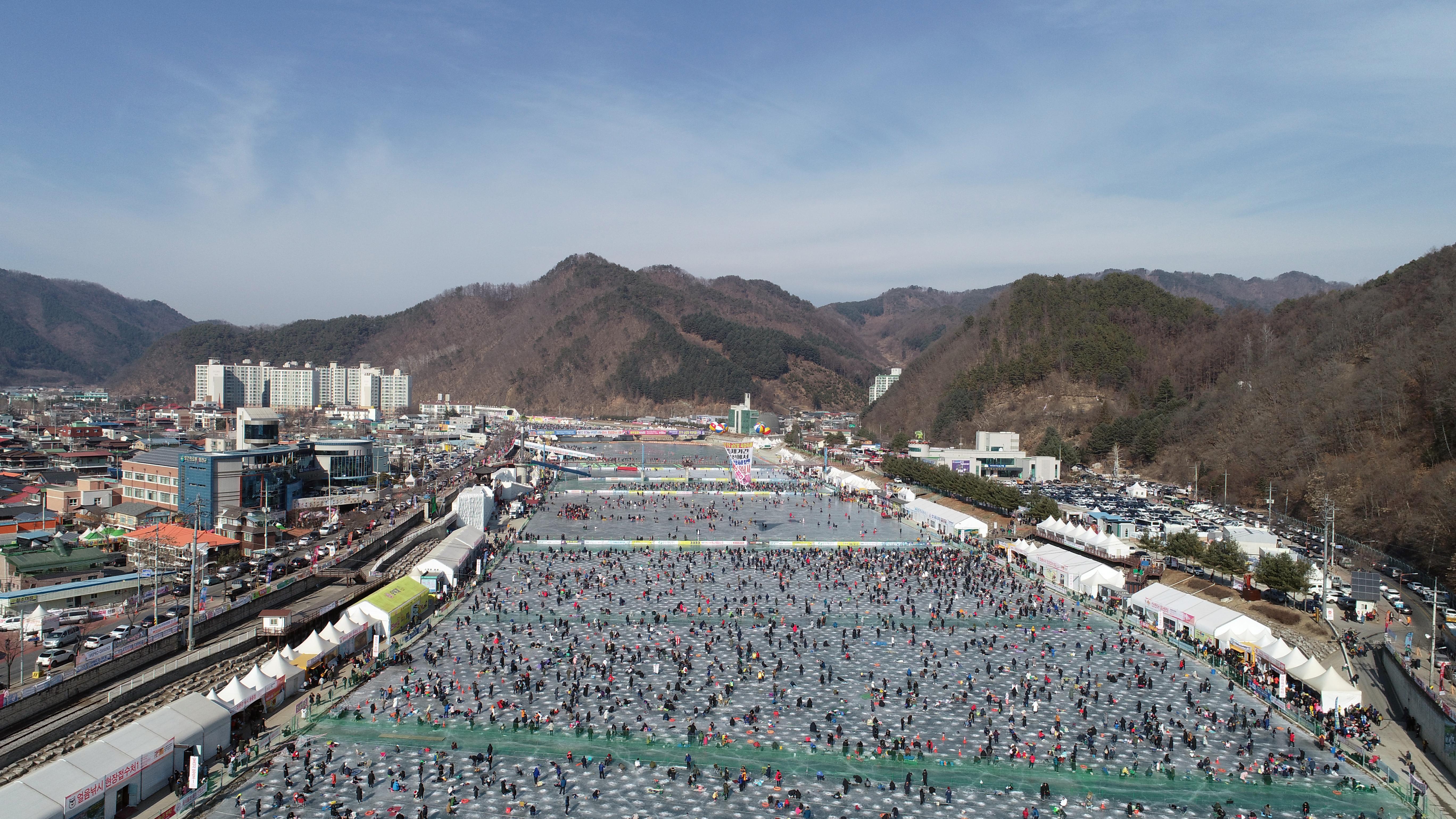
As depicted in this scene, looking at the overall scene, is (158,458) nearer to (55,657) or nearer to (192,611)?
(55,657)

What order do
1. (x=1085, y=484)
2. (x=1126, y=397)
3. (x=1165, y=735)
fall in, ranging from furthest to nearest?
(x=1126, y=397) → (x=1085, y=484) → (x=1165, y=735)

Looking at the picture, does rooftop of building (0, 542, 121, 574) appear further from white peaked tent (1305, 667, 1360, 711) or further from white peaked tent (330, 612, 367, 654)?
white peaked tent (1305, 667, 1360, 711)

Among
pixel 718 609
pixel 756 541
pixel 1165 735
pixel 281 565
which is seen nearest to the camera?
pixel 1165 735

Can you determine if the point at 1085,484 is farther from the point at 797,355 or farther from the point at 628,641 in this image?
the point at 797,355

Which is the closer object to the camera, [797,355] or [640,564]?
[640,564]

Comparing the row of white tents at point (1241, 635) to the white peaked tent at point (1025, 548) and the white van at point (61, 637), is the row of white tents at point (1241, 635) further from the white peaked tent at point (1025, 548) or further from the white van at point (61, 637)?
the white van at point (61, 637)

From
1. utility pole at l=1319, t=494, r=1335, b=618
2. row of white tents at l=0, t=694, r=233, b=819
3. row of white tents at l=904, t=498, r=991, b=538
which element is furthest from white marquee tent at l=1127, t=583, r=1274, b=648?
row of white tents at l=0, t=694, r=233, b=819

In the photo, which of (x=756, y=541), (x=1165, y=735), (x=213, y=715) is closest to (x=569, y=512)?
(x=756, y=541)
